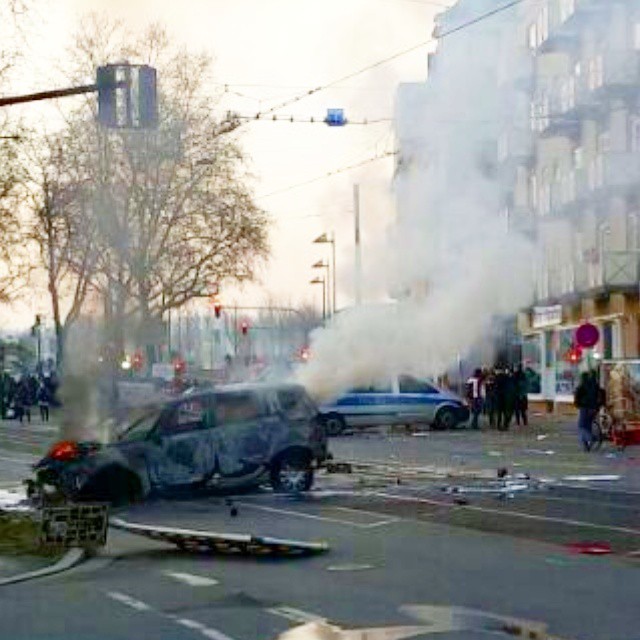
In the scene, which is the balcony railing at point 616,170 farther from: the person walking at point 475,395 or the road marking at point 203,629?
the road marking at point 203,629

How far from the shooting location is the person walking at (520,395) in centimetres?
4225

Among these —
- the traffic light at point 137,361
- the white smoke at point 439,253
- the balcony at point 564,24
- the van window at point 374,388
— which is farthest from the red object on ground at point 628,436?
the traffic light at point 137,361

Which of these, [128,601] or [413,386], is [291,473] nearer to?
[128,601]

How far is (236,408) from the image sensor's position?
75.6ft

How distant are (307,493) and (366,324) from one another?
8617 mm

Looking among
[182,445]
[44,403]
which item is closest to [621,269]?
[182,445]

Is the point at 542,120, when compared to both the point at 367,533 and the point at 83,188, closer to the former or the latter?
the point at 367,533

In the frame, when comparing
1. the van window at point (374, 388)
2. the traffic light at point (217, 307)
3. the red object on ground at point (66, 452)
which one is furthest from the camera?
the traffic light at point (217, 307)

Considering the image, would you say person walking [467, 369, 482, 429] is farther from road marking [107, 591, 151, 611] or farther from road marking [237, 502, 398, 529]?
road marking [107, 591, 151, 611]

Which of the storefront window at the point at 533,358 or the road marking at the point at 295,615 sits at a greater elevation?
the storefront window at the point at 533,358

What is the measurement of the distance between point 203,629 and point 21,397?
52.5m

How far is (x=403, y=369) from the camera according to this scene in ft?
113

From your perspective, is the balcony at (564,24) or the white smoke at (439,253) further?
the balcony at (564,24)

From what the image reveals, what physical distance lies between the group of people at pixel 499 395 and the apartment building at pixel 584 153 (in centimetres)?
240
